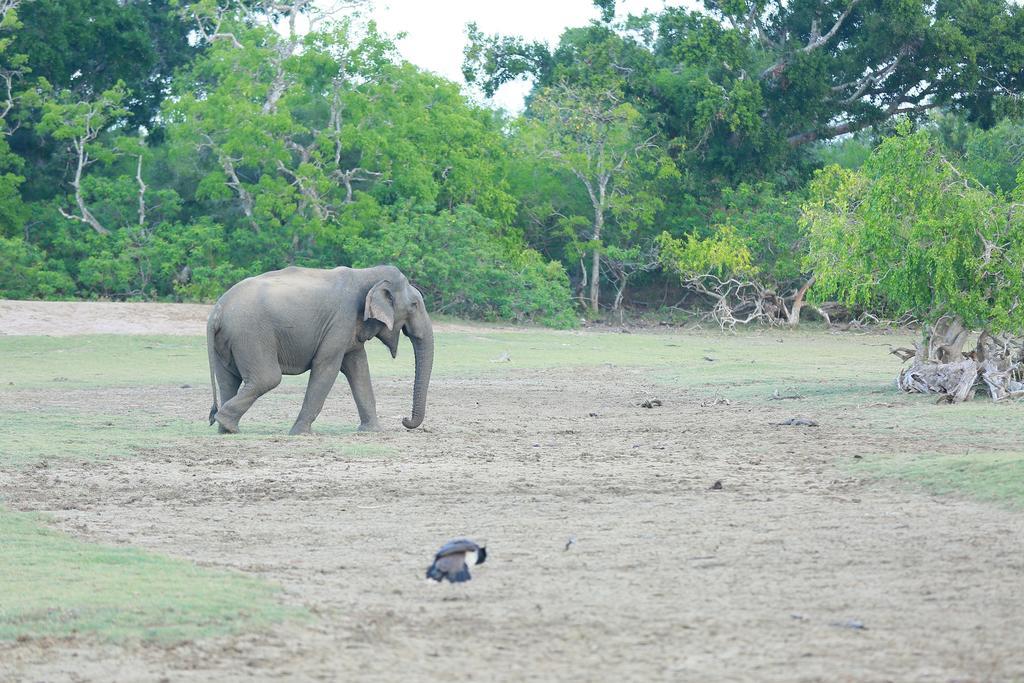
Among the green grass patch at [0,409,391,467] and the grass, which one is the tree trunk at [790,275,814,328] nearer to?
the grass

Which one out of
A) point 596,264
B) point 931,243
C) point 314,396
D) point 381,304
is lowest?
point 314,396

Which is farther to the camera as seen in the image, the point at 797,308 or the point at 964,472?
the point at 797,308

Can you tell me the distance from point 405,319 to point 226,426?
210cm

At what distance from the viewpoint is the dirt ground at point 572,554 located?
5.69m

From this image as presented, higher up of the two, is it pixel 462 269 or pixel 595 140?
pixel 595 140

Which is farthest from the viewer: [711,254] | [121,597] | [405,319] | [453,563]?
[711,254]

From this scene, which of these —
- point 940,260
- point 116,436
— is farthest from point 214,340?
point 940,260

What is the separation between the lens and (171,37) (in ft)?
141

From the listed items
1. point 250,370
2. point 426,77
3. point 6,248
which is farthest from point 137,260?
point 250,370

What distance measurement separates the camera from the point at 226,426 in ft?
46.7

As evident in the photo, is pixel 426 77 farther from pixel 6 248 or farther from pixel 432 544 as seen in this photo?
pixel 432 544

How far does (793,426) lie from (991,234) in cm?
388

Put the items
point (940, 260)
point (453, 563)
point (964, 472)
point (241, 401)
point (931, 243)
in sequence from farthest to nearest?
point (931, 243) < point (940, 260) < point (241, 401) < point (964, 472) < point (453, 563)

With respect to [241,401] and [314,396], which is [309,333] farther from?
[241,401]
